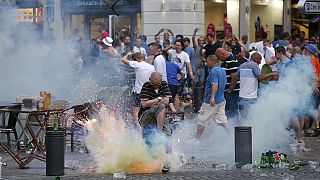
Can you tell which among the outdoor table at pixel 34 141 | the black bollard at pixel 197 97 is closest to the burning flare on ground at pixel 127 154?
the outdoor table at pixel 34 141

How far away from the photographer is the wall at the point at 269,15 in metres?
34.9

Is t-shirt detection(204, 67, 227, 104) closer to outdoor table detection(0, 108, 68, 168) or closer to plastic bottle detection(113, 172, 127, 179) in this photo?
outdoor table detection(0, 108, 68, 168)

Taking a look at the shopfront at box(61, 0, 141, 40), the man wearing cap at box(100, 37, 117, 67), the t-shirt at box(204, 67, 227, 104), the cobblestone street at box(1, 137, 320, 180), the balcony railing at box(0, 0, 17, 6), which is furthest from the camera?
the man wearing cap at box(100, 37, 117, 67)

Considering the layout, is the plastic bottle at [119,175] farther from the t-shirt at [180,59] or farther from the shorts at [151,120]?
the t-shirt at [180,59]

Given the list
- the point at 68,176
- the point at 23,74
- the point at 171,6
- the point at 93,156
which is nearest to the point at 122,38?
the point at 23,74

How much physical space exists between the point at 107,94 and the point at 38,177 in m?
5.21

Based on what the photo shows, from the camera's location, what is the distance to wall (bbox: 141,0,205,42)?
1241 inches

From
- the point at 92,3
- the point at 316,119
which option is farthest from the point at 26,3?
the point at 316,119

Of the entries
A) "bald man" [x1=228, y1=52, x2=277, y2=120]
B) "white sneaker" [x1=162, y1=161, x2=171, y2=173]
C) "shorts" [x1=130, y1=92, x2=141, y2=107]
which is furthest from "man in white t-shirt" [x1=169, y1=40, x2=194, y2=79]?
"white sneaker" [x1=162, y1=161, x2=171, y2=173]

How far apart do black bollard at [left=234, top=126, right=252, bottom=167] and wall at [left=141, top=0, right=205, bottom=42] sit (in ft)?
56.8

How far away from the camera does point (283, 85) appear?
17.0 meters

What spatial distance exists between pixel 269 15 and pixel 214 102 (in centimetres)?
1911

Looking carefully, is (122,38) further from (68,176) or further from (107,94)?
(68,176)

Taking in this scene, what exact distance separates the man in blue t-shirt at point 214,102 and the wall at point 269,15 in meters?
17.5
